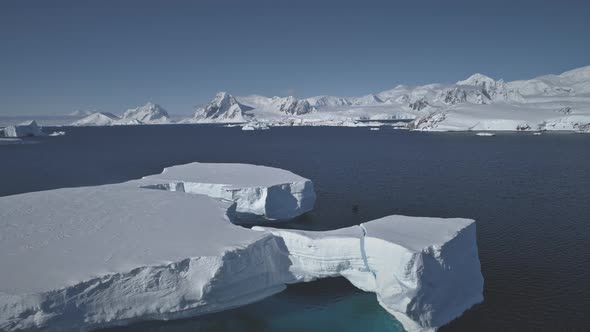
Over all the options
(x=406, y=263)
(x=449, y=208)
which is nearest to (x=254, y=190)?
(x=406, y=263)

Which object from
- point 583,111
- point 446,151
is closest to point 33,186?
point 446,151

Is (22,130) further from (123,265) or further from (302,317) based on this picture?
(302,317)

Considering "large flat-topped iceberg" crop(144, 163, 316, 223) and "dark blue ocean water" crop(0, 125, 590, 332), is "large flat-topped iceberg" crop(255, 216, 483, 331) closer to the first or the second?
"dark blue ocean water" crop(0, 125, 590, 332)

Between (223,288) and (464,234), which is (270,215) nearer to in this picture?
(223,288)

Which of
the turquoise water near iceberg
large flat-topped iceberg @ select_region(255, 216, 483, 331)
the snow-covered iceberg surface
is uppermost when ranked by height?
the snow-covered iceberg surface

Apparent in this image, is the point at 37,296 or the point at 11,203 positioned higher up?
the point at 11,203

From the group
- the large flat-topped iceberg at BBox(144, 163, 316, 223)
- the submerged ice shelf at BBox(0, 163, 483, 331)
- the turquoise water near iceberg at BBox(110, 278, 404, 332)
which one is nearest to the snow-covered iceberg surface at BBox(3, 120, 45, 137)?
the large flat-topped iceberg at BBox(144, 163, 316, 223)
